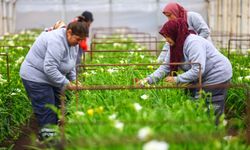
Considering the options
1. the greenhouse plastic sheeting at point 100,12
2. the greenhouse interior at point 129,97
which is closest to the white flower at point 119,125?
the greenhouse interior at point 129,97

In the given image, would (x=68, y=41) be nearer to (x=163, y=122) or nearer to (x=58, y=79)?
(x=58, y=79)

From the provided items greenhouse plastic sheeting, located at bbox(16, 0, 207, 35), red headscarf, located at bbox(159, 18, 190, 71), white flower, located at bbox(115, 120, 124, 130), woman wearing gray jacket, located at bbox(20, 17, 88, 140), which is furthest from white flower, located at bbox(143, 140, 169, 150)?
greenhouse plastic sheeting, located at bbox(16, 0, 207, 35)

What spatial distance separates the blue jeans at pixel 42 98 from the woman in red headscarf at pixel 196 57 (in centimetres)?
124

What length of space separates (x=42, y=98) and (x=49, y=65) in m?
0.47

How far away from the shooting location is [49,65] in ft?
18.3

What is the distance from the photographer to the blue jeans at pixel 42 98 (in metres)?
5.86

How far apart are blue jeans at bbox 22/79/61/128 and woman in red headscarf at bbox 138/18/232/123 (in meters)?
1.24

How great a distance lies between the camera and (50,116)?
5.93m

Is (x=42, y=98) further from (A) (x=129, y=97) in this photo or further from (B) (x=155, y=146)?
(B) (x=155, y=146)

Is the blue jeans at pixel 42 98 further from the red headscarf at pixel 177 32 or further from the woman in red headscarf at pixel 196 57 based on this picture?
the red headscarf at pixel 177 32

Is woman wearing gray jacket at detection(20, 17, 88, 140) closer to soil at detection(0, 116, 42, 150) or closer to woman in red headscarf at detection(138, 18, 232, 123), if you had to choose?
soil at detection(0, 116, 42, 150)

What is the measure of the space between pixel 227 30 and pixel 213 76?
34.4 ft

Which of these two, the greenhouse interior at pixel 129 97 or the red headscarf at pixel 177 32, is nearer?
the greenhouse interior at pixel 129 97

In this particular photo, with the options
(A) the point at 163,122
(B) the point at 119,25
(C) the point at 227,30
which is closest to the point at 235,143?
(A) the point at 163,122
